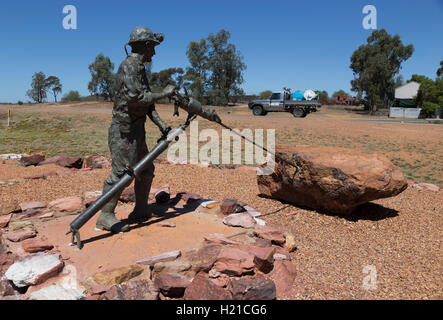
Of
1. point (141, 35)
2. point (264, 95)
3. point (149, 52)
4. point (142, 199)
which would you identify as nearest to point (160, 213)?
point (142, 199)

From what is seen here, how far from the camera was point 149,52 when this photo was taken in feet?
13.4

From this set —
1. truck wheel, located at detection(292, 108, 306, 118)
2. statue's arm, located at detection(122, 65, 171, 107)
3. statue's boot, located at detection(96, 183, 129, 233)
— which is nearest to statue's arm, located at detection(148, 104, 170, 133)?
statue's arm, located at detection(122, 65, 171, 107)

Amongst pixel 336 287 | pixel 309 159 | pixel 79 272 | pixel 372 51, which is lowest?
pixel 336 287

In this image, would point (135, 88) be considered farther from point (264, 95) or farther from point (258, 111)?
point (264, 95)

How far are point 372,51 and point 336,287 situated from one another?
44.1 metres

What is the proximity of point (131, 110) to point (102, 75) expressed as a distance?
41412 mm

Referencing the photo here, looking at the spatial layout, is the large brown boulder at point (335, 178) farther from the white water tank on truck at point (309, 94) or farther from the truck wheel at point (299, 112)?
the white water tank on truck at point (309, 94)

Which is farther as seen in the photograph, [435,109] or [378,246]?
[435,109]

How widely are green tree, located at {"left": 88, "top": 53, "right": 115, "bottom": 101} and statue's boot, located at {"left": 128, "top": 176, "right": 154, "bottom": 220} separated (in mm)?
39443

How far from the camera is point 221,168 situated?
8.84 metres

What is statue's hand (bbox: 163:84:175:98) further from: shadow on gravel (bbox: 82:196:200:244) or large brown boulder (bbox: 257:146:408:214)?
large brown boulder (bbox: 257:146:408:214)

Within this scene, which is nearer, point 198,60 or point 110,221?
point 110,221
